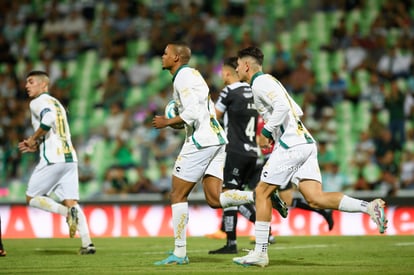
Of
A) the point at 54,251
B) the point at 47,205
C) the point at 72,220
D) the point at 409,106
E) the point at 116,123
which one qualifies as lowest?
the point at 54,251

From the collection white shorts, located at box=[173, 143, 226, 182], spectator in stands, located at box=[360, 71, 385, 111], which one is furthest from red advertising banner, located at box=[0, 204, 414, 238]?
white shorts, located at box=[173, 143, 226, 182]

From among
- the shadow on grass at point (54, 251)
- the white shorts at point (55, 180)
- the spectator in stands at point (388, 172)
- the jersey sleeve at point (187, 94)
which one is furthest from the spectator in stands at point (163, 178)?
the jersey sleeve at point (187, 94)

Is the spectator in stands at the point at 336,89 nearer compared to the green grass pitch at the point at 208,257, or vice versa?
the green grass pitch at the point at 208,257

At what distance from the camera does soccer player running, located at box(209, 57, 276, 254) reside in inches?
475

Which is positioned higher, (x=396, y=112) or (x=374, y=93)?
(x=374, y=93)

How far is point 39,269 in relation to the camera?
30.9ft

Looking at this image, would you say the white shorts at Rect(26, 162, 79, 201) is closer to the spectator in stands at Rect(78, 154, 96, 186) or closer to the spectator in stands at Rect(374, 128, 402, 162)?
the spectator in stands at Rect(78, 154, 96, 186)

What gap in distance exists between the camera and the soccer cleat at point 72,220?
11344mm

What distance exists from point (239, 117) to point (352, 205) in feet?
11.5

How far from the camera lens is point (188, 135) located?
983 cm

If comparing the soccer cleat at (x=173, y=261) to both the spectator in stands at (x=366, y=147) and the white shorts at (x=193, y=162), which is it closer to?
the white shorts at (x=193, y=162)

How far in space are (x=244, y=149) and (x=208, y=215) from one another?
14.9ft

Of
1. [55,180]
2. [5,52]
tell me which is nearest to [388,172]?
[55,180]

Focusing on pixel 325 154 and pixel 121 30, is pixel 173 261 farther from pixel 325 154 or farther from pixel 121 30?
pixel 121 30
